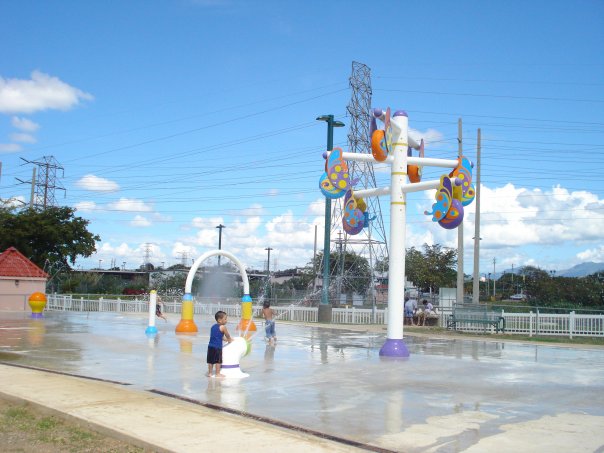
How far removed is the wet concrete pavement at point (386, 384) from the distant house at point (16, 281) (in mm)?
18581

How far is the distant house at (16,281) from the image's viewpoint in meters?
37.1

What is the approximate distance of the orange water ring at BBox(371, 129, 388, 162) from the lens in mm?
15703

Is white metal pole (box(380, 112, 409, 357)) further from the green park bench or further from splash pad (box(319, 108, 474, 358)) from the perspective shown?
the green park bench

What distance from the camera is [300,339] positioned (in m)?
20.6

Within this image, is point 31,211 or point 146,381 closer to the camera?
point 146,381

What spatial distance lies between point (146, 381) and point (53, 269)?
4589cm

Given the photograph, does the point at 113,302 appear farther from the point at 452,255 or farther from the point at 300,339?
the point at 452,255

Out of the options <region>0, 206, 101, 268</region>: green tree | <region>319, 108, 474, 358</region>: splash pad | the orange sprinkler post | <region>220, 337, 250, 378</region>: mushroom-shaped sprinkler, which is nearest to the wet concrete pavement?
<region>220, 337, 250, 378</region>: mushroom-shaped sprinkler

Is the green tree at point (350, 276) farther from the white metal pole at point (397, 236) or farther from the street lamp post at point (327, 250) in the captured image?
the white metal pole at point (397, 236)

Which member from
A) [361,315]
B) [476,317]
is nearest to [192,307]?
[361,315]

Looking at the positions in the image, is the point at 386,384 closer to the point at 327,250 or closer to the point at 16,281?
the point at 327,250

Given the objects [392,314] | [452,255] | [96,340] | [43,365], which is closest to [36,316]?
[96,340]

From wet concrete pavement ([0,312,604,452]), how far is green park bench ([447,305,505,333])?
4004 mm

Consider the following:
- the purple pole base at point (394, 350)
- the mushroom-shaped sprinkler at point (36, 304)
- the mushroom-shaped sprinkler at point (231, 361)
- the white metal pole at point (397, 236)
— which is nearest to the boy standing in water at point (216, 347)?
the mushroom-shaped sprinkler at point (231, 361)
